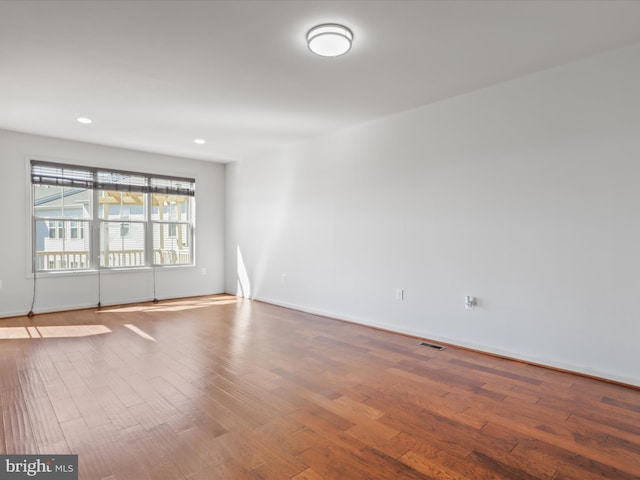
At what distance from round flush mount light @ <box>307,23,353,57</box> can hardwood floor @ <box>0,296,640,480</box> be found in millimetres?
2510

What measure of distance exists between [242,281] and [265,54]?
4571 mm

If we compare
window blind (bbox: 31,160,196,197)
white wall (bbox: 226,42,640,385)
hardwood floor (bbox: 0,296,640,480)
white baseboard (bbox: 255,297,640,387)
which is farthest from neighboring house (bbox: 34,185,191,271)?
white baseboard (bbox: 255,297,640,387)

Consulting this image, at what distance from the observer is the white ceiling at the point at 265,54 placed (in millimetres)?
2277

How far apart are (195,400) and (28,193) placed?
14.5ft

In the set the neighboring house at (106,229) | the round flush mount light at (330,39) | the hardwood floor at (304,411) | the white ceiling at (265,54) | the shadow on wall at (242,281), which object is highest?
the white ceiling at (265,54)

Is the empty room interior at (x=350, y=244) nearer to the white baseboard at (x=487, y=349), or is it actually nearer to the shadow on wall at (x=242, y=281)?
the white baseboard at (x=487, y=349)

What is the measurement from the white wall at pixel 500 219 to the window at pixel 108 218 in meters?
2.69

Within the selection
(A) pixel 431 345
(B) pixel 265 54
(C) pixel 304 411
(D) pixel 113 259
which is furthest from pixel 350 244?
(D) pixel 113 259

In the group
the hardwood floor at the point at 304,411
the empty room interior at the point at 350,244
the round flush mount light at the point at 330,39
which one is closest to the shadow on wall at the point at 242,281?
the empty room interior at the point at 350,244

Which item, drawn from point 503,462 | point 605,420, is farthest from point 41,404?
point 605,420

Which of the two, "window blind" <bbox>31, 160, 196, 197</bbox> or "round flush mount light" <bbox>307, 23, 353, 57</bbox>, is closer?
"round flush mount light" <bbox>307, 23, 353, 57</bbox>

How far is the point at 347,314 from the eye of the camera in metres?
4.81

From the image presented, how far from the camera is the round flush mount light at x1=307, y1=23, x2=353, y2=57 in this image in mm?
2453

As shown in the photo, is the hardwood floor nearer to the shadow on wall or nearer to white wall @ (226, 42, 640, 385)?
white wall @ (226, 42, 640, 385)
